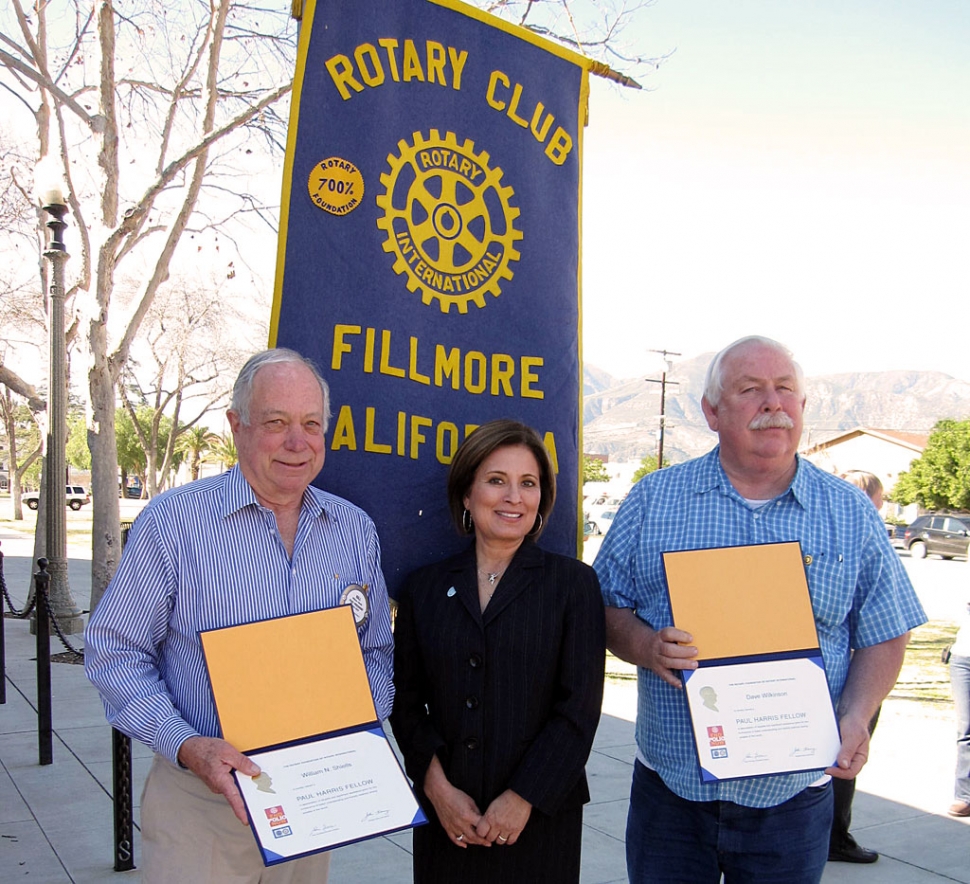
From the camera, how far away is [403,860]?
4258mm

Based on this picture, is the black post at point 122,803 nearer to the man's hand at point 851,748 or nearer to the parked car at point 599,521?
the man's hand at point 851,748

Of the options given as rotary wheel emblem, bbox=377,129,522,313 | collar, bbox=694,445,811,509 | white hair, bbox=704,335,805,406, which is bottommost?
collar, bbox=694,445,811,509

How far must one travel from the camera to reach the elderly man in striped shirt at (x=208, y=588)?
203 centimetres

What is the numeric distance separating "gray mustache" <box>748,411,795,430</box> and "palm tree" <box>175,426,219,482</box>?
6442 cm

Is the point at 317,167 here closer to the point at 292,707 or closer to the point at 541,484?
the point at 541,484

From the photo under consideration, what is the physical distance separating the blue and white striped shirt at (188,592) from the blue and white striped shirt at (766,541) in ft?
2.47

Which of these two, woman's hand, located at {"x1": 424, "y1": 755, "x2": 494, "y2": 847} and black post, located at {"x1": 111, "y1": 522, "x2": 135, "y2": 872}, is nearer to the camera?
woman's hand, located at {"x1": 424, "y1": 755, "x2": 494, "y2": 847}

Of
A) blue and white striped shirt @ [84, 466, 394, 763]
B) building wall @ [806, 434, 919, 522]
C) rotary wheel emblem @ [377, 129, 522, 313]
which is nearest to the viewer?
blue and white striped shirt @ [84, 466, 394, 763]

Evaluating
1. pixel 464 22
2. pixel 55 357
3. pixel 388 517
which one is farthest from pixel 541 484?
pixel 55 357

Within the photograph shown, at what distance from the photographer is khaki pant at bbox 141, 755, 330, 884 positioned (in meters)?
2.11

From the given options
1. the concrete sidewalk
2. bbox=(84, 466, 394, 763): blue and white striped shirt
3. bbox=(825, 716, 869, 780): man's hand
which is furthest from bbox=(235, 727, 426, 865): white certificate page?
the concrete sidewalk

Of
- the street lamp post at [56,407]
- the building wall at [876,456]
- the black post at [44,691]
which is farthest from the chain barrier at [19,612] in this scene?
the building wall at [876,456]

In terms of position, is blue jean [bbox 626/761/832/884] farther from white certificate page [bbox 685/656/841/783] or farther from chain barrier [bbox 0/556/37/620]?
chain barrier [bbox 0/556/37/620]

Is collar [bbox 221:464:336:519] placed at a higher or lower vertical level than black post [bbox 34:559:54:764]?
higher
